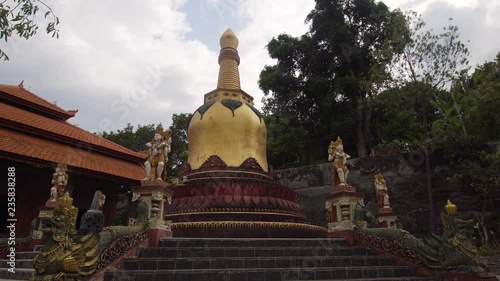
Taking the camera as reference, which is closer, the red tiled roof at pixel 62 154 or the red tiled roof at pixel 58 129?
the red tiled roof at pixel 62 154

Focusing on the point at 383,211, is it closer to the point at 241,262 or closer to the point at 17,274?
the point at 241,262

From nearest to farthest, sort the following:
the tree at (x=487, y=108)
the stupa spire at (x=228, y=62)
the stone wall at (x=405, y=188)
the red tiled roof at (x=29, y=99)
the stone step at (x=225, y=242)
Answer: the stone step at (x=225, y=242), the stone wall at (x=405, y=188), the tree at (x=487, y=108), the red tiled roof at (x=29, y=99), the stupa spire at (x=228, y=62)

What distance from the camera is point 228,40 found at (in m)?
18.1

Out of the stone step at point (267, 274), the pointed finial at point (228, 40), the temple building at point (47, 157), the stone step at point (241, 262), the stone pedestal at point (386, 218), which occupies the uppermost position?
the pointed finial at point (228, 40)

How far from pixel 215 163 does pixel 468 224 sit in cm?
881

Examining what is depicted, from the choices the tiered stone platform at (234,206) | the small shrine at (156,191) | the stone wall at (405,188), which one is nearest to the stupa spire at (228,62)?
the tiered stone platform at (234,206)

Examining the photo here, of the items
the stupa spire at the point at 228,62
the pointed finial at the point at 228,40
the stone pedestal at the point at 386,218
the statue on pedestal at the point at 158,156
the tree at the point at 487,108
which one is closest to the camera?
the statue on pedestal at the point at 158,156

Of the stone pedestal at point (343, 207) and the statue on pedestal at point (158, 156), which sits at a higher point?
the statue on pedestal at point (158, 156)

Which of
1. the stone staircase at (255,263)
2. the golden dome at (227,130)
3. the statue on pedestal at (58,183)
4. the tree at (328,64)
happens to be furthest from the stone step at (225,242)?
the tree at (328,64)

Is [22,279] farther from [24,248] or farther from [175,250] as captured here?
[24,248]

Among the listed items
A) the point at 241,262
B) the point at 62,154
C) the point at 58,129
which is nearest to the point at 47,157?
the point at 62,154

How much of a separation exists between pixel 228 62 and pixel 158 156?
9.00 meters

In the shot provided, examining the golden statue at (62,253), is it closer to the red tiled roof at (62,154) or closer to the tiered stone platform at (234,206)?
the tiered stone platform at (234,206)

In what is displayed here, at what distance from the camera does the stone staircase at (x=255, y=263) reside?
6.95m
